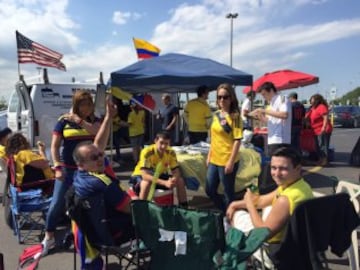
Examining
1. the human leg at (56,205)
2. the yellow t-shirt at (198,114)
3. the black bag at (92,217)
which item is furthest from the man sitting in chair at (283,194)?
the yellow t-shirt at (198,114)

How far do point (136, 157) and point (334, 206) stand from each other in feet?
22.4

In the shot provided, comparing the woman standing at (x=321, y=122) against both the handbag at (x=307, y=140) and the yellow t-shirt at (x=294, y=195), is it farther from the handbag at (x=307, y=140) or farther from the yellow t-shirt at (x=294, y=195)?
the yellow t-shirt at (x=294, y=195)

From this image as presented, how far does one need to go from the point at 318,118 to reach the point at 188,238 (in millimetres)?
7395

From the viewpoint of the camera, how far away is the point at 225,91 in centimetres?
405

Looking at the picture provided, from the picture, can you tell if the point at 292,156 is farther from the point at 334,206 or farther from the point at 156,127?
the point at 156,127

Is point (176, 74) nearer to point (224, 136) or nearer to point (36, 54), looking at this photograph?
point (224, 136)

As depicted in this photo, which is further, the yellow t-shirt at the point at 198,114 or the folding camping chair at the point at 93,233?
the yellow t-shirt at the point at 198,114

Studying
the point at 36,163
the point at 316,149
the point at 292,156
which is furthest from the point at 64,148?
the point at 316,149

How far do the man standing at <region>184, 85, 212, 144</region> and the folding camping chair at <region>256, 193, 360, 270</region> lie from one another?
463 cm

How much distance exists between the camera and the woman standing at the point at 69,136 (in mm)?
3746

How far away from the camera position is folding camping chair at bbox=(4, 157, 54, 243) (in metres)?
4.44

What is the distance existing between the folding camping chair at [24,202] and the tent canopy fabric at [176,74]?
2.00 metres

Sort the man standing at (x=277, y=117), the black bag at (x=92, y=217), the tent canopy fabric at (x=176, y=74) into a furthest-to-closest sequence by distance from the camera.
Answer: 1. the tent canopy fabric at (x=176, y=74)
2. the man standing at (x=277, y=117)
3. the black bag at (x=92, y=217)

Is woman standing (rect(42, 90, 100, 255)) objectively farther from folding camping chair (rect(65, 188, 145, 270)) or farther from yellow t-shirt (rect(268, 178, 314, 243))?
yellow t-shirt (rect(268, 178, 314, 243))
